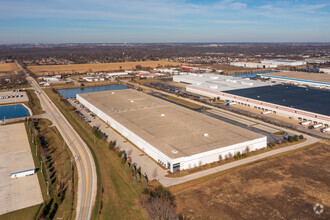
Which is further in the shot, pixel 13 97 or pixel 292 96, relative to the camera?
pixel 13 97

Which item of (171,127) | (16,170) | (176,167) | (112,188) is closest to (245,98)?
(171,127)

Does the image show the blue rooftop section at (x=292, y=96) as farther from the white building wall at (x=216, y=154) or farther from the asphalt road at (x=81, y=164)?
the asphalt road at (x=81, y=164)

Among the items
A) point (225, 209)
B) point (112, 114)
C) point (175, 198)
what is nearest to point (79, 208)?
point (175, 198)

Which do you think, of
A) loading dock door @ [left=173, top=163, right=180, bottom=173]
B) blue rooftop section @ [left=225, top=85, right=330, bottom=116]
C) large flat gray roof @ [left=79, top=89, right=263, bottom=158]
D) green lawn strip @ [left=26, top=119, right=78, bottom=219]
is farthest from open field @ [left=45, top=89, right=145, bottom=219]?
blue rooftop section @ [left=225, top=85, right=330, bottom=116]

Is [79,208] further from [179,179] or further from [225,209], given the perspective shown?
[225,209]

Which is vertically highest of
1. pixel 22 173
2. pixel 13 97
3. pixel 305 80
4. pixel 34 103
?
pixel 305 80

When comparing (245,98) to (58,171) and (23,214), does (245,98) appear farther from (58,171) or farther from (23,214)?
(23,214)

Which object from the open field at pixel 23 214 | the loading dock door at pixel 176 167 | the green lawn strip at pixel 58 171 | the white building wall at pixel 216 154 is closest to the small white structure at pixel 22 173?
the green lawn strip at pixel 58 171
